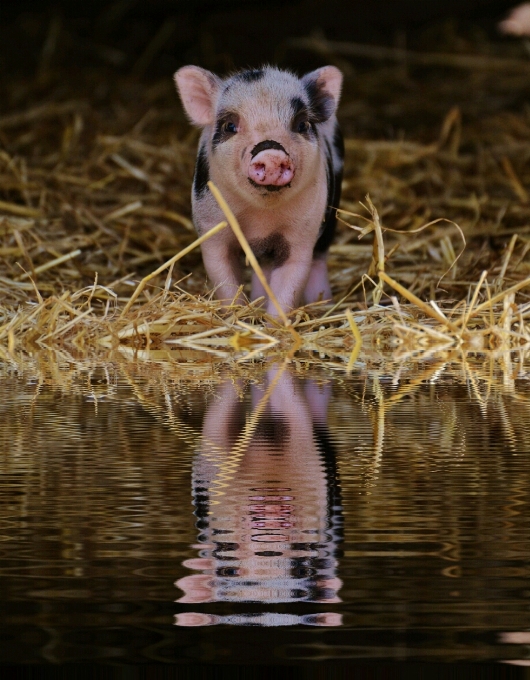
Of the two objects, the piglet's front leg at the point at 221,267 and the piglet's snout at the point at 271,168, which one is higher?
the piglet's snout at the point at 271,168

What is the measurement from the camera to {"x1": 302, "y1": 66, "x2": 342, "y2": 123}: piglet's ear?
4137 millimetres

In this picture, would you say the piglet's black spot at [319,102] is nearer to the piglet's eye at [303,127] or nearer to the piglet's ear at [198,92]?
the piglet's eye at [303,127]

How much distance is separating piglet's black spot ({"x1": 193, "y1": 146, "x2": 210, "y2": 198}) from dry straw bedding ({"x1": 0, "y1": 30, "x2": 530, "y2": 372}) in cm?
29

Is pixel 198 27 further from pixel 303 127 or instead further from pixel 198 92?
pixel 303 127

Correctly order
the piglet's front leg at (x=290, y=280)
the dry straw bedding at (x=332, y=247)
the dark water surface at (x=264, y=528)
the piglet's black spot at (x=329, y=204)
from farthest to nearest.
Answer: the piglet's black spot at (x=329, y=204), the piglet's front leg at (x=290, y=280), the dry straw bedding at (x=332, y=247), the dark water surface at (x=264, y=528)

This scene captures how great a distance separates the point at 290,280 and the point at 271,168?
43 cm

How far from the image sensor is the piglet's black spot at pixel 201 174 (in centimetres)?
413

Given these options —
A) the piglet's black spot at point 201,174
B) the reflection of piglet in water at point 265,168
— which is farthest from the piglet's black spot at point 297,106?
the piglet's black spot at point 201,174

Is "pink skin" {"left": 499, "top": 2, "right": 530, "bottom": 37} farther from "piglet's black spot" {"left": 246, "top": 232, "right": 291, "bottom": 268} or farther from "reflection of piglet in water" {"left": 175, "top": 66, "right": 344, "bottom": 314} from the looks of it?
"piglet's black spot" {"left": 246, "top": 232, "right": 291, "bottom": 268}

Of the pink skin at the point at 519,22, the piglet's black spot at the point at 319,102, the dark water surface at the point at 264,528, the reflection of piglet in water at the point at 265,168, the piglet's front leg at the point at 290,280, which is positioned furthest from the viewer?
the pink skin at the point at 519,22

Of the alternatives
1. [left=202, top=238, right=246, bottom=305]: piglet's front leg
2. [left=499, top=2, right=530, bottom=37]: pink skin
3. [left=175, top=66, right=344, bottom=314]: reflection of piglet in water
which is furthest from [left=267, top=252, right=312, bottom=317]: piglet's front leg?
[left=499, top=2, right=530, bottom=37]: pink skin

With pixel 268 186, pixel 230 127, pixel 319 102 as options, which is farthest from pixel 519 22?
pixel 268 186

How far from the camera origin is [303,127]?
3.97 meters

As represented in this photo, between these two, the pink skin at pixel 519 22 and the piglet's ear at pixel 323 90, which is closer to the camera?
the piglet's ear at pixel 323 90
